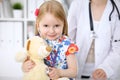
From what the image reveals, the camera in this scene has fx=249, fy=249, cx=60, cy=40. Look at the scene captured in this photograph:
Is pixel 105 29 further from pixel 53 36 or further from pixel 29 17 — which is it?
pixel 29 17

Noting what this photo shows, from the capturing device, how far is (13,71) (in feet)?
8.10

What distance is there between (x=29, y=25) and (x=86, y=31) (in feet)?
4.02

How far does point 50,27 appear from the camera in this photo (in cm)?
114

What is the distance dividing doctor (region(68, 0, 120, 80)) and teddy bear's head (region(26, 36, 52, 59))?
46cm

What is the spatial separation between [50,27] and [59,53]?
0.43 feet

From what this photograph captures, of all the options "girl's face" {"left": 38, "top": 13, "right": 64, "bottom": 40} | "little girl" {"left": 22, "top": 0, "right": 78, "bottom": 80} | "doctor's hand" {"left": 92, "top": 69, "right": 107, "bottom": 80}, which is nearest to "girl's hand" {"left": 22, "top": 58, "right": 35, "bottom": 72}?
"little girl" {"left": 22, "top": 0, "right": 78, "bottom": 80}

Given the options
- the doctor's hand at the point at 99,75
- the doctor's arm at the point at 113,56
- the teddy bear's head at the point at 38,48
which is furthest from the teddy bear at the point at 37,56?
the doctor's arm at the point at 113,56

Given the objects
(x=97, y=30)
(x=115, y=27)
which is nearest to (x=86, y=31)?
(x=97, y=30)

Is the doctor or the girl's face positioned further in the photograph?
the doctor

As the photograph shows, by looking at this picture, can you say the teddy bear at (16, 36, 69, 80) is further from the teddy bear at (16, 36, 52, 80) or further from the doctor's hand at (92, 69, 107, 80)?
the doctor's hand at (92, 69, 107, 80)

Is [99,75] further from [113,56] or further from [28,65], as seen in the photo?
[28,65]

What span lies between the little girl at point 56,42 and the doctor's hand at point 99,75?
266 mm

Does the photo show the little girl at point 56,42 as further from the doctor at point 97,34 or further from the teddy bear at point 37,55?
the doctor at point 97,34

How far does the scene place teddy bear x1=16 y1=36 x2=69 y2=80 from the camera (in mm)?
1097
